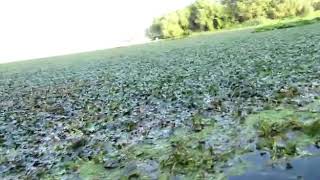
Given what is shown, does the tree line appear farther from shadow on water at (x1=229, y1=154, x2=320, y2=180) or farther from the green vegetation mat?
shadow on water at (x1=229, y1=154, x2=320, y2=180)

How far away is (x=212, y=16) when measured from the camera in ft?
411

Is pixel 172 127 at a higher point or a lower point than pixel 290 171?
lower

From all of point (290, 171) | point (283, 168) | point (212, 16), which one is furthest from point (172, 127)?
point (212, 16)

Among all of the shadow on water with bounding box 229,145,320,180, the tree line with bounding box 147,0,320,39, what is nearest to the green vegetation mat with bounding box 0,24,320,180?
the shadow on water with bounding box 229,145,320,180

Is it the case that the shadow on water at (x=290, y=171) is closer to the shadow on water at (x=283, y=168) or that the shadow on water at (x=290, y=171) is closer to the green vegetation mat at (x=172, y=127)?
the shadow on water at (x=283, y=168)

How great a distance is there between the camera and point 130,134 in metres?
15.4

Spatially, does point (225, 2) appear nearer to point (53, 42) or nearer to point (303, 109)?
point (53, 42)

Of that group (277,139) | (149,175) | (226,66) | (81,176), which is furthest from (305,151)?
(226,66)

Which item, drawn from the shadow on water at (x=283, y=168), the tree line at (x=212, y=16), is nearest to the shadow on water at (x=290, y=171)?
the shadow on water at (x=283, y=168)

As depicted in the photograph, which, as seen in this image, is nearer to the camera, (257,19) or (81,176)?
(81,176)

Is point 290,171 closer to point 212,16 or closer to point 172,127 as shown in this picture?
point 172,127

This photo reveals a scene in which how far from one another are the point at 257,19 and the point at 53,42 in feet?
331

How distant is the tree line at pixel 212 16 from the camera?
401 feet

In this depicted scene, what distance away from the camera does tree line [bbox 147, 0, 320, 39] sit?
122 metres
